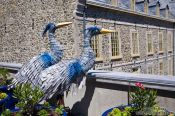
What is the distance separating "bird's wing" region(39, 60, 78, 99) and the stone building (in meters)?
9.40

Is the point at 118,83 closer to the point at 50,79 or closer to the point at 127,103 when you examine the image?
the point at 127,103

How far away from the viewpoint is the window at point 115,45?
16719mm

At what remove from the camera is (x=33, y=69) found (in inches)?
183

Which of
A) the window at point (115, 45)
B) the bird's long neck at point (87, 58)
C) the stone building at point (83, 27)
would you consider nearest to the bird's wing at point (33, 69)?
the bird's long neck at point (87, 58)

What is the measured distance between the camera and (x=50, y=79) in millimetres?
4355

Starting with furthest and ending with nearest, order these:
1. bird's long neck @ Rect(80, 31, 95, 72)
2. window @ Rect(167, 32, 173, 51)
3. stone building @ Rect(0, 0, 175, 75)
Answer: window @ Rect(167, 32, 173, 51) → stone building @ Rect(0, 0, 175, 75) → bird's long neck @ Rect(80, 31, 95, 72)

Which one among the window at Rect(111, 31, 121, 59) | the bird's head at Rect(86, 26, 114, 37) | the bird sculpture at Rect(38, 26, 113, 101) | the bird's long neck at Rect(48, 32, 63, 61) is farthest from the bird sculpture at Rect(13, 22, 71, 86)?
the window at Rect(111, 31, 121, 59)

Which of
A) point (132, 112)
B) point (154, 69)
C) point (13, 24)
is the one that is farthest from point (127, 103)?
point (154, 69)

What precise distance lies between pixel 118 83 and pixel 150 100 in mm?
821

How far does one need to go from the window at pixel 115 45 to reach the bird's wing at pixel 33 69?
12.1 metres

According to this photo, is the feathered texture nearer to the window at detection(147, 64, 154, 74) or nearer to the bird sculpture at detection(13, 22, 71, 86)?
the bird sculpture at detection(13, 22, 71, 86)

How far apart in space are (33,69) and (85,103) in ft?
3.50

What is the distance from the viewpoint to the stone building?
14.2 m

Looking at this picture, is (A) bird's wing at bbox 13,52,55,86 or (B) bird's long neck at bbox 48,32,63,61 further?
A: (B) bird's long neck at bbox 48,32,63,61
